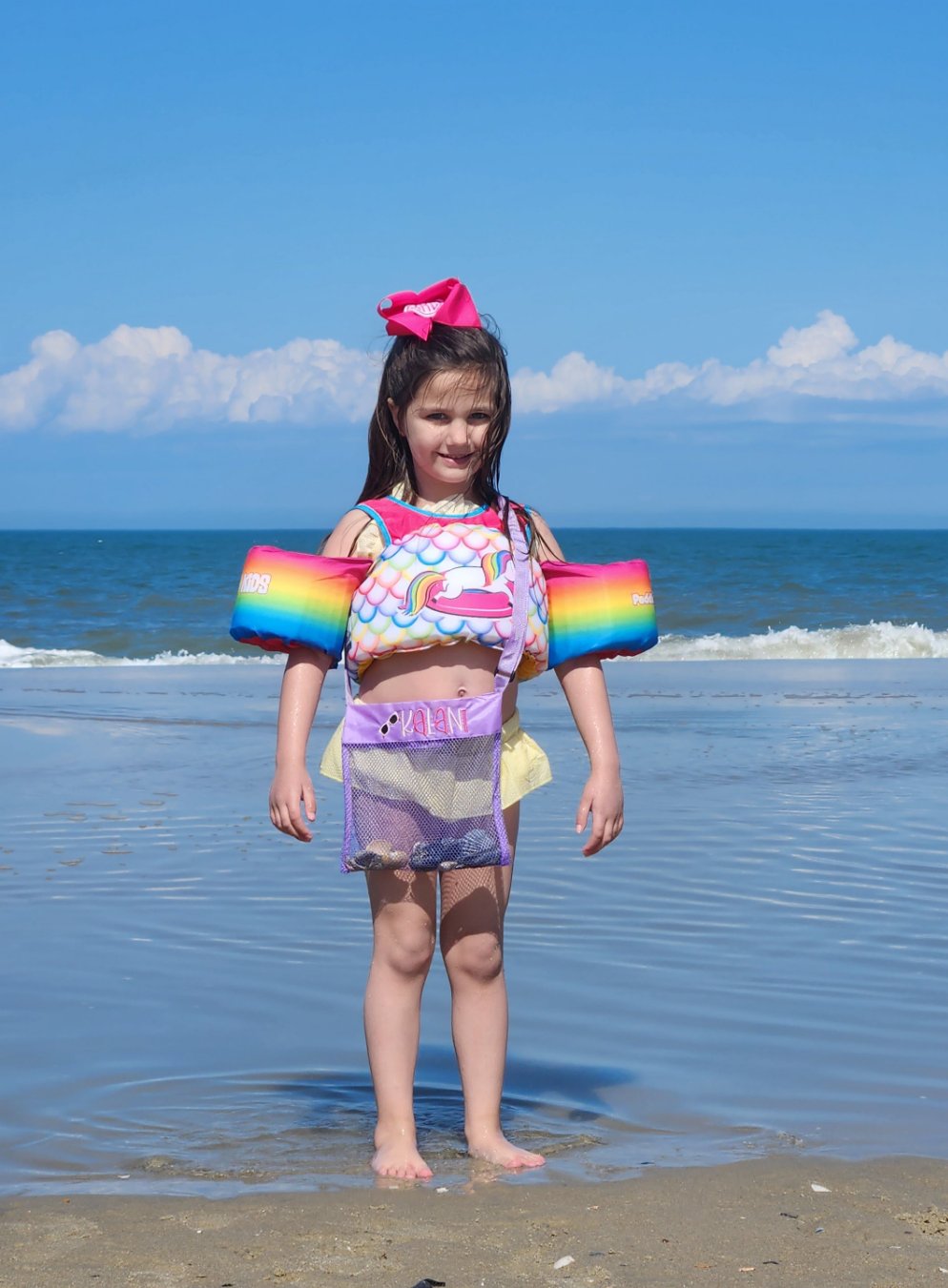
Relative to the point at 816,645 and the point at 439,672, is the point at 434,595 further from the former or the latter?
the point at 816,645

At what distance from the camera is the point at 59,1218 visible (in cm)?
286

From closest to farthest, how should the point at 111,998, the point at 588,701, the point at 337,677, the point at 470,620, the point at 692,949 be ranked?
the point at 470,620 → the point at 588,701 → the point at 111,998 → the point at 692,949 → the point at 337,677

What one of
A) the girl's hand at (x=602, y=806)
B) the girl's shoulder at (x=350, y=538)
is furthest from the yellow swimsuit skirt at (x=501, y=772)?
the girl's shoulder at (x=350, y=538)

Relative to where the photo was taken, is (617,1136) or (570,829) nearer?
(617,1136)

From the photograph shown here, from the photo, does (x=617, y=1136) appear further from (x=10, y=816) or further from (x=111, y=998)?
(x=10, y=816)

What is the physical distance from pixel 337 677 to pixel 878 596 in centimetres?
2170

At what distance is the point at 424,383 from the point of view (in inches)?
138

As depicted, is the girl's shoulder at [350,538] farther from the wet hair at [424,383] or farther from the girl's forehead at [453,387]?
the girl's forehead at [453,387]

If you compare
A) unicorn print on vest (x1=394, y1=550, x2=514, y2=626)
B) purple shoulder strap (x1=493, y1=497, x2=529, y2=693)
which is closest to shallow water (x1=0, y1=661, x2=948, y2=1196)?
purple shoulder strap (x1=493, y1=497, x2=529, y2=693)

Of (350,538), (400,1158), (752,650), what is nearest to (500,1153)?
(400,1158)

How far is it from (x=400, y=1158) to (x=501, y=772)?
2.67 feet

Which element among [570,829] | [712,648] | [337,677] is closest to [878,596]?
[712,648]

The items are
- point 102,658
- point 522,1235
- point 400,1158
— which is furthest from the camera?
point 102,658

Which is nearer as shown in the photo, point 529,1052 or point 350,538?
point 350,538
